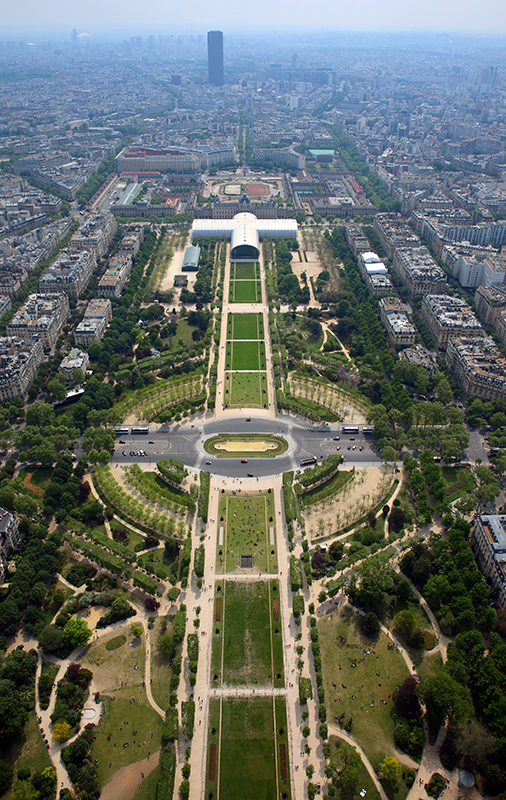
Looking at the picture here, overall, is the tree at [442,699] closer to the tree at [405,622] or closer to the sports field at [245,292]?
the tree at [405,622]

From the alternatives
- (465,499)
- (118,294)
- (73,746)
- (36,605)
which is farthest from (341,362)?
(73,746)

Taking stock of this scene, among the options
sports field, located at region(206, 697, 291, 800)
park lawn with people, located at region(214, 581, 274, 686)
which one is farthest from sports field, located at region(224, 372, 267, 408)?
sports field, located at region(206, 697, 291, 800)

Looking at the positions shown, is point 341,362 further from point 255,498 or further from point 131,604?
point 131,604

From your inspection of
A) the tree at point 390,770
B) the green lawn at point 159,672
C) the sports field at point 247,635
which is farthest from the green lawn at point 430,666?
the green lawn at point 159,672

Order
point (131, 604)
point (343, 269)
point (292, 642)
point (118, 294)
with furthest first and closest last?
point (343, 269), point (118, 294), point (131, 604), point (292, 642)

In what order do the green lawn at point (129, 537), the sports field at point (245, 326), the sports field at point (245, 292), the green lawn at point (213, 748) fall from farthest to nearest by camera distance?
1. the sports field at point (245, 292)
2. the sports field at point (245, 326)
3. the green lawn at point (129, 537)
4. the green lawn at point (213, 748)

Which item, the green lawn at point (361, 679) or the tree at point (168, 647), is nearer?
the green lawn at point (361, 679)
